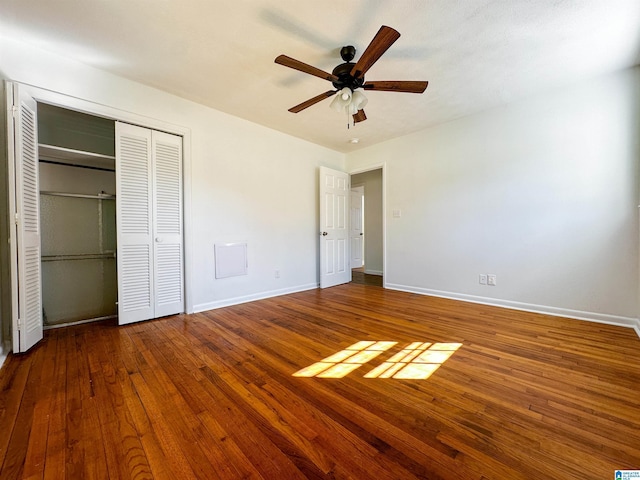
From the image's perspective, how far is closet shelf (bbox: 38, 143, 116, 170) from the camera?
261 cm

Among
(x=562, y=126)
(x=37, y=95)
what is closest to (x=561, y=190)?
(x=562, y=126)

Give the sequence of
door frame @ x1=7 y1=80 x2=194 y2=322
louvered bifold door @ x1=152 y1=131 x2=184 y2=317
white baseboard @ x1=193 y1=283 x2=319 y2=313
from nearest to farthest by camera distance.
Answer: door frame @ x1=7 y1=80 x2=194 y2=322, louvered bifold door @ x1=152 y1=131 x2=184 y2=317, white baseboard @ x1=193 y1=283 x2=319 y2=313

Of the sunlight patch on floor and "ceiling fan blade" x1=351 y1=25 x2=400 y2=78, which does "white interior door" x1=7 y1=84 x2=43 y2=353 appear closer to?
the sunlight patch on floor

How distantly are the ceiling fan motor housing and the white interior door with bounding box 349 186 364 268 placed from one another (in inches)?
201

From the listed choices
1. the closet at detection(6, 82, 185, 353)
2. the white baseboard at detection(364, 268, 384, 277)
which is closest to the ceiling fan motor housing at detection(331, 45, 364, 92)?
the closet at detection(6, 82, 185, 353)

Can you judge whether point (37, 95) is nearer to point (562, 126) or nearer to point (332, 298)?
point (332, 298)

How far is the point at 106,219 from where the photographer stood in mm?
3137

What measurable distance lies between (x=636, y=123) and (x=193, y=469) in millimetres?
4381

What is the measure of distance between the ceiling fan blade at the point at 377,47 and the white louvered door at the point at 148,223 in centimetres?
230

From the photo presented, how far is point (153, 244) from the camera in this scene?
9.38ft

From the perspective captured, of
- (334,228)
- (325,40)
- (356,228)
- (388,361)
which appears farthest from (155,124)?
(356,228)

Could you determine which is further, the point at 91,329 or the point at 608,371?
the point at 91,329

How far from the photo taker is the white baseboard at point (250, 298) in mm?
3191

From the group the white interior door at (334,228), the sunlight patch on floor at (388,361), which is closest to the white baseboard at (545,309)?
the white interior door at (334,228)
